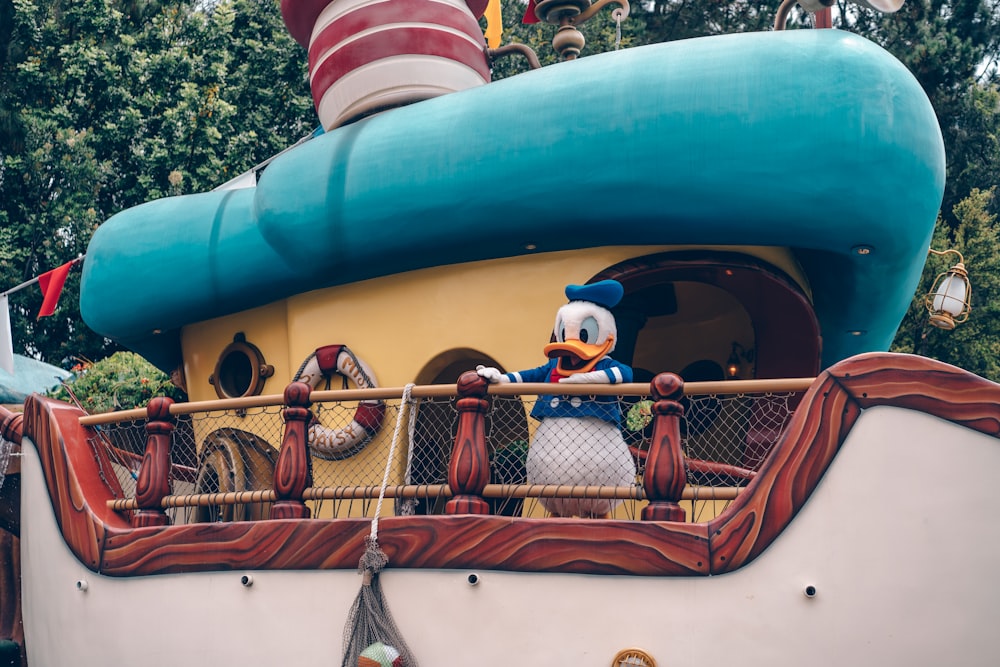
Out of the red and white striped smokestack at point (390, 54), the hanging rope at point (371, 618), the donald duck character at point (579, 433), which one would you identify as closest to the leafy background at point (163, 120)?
the red and white striped smokestack at point (390, 54)

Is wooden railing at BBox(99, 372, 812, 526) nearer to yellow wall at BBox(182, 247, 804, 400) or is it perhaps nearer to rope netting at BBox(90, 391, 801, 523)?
rope netting at BBox(90, 391, 801, 523)

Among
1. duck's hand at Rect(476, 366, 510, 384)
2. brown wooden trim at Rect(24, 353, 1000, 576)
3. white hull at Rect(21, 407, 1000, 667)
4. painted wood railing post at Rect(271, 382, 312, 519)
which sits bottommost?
white hull at Rect(21, 407, 1000, 667)

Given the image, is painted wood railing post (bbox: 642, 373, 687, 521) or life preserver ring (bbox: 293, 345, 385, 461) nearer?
painted wood railing post (bbox: 642, 373, 687, 521)

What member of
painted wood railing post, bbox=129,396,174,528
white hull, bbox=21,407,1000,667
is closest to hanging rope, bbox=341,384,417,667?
white hull, bbox=21,407,1000,667

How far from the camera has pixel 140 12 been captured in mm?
17641

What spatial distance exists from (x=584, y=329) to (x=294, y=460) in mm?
1536

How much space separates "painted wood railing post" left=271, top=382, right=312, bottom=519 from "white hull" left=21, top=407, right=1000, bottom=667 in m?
0.32

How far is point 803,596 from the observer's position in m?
4.36

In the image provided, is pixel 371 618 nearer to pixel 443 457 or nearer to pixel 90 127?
pixel 443 457

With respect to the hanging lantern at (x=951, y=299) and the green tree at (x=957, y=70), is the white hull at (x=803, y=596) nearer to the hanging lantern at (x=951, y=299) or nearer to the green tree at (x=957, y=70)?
the hanging lantern at (x=951, y=299)

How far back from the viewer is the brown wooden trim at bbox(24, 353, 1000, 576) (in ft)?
14.5

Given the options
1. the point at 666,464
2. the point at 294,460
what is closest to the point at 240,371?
the point at 294,460

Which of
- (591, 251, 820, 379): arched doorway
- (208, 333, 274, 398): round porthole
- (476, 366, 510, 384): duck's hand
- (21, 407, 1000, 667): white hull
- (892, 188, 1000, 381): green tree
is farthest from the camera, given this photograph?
(892, 188, 1000, 381): green tree

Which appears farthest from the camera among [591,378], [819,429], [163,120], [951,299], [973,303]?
[973,303]
